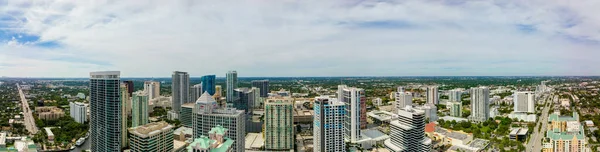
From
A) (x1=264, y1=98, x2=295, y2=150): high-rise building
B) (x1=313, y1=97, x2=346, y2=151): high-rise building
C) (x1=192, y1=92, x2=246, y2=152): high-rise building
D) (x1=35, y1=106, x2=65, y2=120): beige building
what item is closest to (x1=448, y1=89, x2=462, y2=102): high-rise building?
(x1=264, y1=98, x2=295, y2=150): high-rise building

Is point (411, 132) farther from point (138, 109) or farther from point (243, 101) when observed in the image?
point (138, 109)

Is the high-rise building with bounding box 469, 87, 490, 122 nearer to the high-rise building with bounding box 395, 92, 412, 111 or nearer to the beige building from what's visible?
the high-rise building with bounding box 395, 92, 412, 111

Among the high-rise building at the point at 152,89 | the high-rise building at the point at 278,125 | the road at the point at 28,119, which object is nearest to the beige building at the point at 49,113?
the road at the point at 28,119

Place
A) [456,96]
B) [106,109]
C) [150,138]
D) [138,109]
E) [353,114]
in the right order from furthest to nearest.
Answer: [456,96] < [138,109] < [353,114] < [106,109] < [150,138]

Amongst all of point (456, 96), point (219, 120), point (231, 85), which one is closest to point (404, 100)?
point (456, 96)

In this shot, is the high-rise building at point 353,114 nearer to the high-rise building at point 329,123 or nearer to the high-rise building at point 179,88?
the high-rise building at point 329,123

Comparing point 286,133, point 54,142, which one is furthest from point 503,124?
point 54,142
